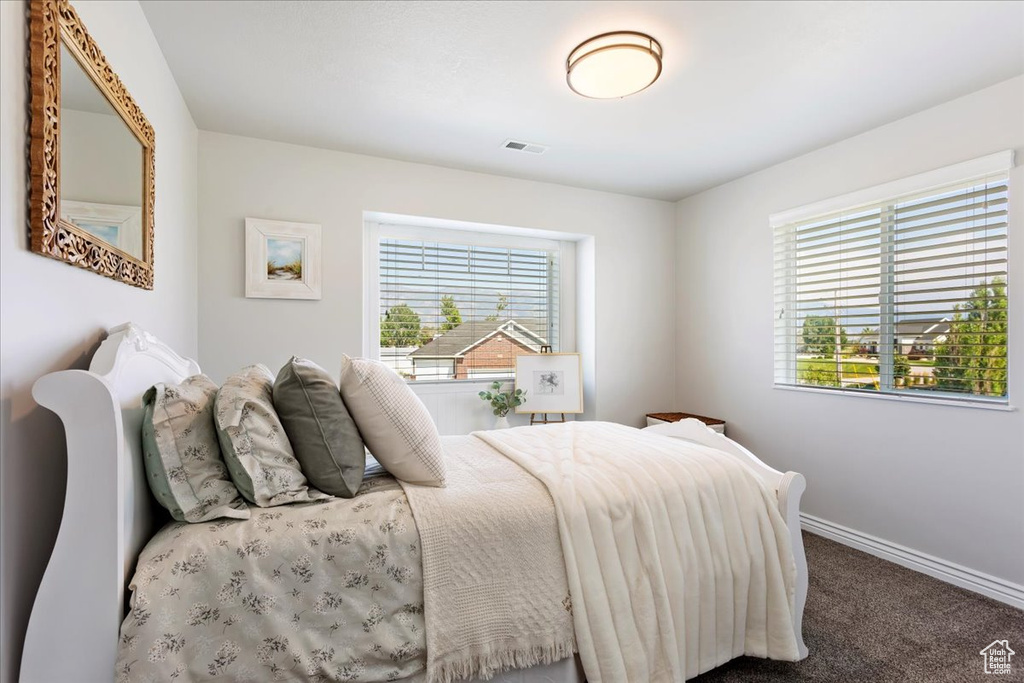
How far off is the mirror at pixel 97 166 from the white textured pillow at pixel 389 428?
2.82 feet

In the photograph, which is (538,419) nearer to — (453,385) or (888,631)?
(453,385)

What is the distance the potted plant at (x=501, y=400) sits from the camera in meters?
3.84

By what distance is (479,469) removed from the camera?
184cm

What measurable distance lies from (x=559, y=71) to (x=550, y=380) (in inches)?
92.9

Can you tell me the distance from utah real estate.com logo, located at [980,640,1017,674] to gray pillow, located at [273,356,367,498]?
2472mm

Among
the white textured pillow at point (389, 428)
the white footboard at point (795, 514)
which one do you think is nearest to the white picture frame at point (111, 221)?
the white textured pillow at point (389, 428)

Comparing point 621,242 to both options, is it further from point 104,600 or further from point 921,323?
point 104,600

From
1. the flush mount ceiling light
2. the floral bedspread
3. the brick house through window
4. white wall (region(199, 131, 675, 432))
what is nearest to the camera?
the floral bedspread

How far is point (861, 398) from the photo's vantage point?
9.62 feet

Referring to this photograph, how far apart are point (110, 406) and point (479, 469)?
3.76 ft

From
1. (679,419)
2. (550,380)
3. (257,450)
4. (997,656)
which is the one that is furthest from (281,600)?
(679,419)

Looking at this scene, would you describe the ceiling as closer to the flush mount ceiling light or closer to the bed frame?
the flush mount ceiling light

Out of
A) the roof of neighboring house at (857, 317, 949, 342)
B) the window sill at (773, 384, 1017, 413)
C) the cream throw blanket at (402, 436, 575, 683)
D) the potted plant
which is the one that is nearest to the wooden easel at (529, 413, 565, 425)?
the potted plant

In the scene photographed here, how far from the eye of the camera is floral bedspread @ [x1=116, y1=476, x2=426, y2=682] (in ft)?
3.70
